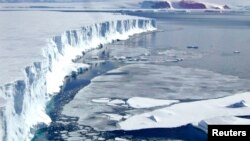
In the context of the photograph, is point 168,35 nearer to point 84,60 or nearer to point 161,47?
point 161,47

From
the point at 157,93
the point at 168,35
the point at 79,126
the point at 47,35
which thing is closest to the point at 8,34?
the point at 47,35

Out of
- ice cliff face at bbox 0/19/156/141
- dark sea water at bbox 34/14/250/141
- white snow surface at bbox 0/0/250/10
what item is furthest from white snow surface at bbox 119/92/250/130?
white snow surface at bbox 0/0/250/10

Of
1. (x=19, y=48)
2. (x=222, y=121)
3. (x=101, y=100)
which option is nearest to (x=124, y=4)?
(x=19, y=48)

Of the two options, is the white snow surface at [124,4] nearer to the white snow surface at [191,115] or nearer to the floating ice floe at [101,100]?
the floating ice floe at [101,100]

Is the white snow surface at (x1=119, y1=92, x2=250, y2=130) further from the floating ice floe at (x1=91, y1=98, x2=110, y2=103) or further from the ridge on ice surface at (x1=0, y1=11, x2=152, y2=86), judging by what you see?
the ridge on ice surface at (x1=0, y1=11, x2=152, y2=86)

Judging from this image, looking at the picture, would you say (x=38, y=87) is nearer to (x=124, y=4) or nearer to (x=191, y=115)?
(x=191, y=115)

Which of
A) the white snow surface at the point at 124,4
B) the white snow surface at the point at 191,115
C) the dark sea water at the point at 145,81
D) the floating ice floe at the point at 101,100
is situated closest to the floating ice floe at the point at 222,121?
the white snow surface at the point at 191,115
